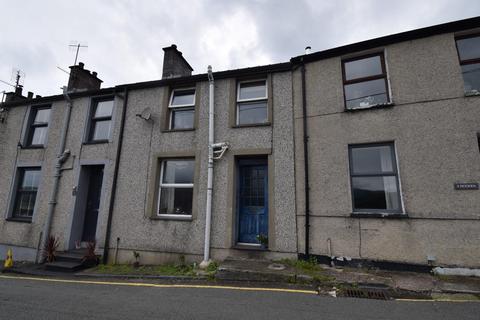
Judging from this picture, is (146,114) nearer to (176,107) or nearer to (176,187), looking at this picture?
(176,107)

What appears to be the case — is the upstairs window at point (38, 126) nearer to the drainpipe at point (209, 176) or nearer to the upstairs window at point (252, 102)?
the drainpipe at point (209, 176)

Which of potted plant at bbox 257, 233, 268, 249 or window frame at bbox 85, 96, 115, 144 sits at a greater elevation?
window frame at bbox 85, 96, 115, 144

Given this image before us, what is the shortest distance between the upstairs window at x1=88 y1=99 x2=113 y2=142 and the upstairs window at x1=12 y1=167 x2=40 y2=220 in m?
2.76

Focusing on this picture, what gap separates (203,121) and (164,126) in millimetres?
1416

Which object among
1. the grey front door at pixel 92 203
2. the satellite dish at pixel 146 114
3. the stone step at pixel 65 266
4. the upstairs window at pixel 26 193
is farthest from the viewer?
the upstairs window at pixel 26 193

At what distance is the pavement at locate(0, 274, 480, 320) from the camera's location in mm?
3691

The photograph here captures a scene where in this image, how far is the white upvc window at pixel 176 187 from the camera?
24.4ft

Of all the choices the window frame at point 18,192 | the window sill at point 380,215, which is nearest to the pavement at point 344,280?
the window sill at point 380,215

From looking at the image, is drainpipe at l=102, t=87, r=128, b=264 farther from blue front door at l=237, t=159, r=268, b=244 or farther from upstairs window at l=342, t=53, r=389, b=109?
upstairs window at l=342, t=53, r=389, b=109

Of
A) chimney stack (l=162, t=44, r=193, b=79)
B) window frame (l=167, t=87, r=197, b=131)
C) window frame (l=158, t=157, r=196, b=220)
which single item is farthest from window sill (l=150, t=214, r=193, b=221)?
chimney stack (l=162, t=44, r=193, b=79)

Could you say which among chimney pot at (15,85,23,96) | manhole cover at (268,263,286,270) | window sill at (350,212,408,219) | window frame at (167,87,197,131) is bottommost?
manhole cover at (268,263,286,270)

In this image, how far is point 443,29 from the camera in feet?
19.5

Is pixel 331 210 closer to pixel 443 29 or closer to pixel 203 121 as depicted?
pixel 203 121

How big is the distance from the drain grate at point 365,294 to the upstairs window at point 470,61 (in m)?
5.07
